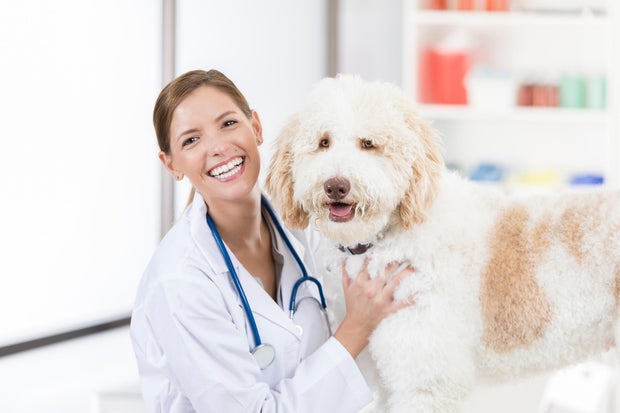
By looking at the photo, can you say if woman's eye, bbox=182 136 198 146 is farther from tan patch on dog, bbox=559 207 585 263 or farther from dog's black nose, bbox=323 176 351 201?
tan patch on dog, bbox=559 207 585 263

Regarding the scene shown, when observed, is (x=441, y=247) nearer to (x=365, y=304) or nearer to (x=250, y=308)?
(x=365, y=304)

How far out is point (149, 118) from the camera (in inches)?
112

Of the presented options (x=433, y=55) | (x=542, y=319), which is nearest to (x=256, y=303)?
(x=542, y=319)

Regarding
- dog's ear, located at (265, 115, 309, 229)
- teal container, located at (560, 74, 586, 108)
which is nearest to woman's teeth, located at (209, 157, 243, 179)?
dog's ear, located at (265, 115, 309, 229)

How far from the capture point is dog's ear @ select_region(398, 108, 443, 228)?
1.46 metres

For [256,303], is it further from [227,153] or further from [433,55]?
[433,55]

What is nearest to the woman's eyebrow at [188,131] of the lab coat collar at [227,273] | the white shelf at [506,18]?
the lab coat collar at [227,273]

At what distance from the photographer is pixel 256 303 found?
163 cm

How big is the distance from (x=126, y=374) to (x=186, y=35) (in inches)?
51.9

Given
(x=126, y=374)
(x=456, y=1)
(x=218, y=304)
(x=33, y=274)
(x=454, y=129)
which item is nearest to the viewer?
(x=218, y=304)

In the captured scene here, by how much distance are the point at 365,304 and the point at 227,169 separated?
16.1 inches

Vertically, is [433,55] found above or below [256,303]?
above

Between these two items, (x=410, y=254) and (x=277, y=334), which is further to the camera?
(x=277, y=334)

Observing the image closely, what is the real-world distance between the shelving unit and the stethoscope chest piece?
2689mm
